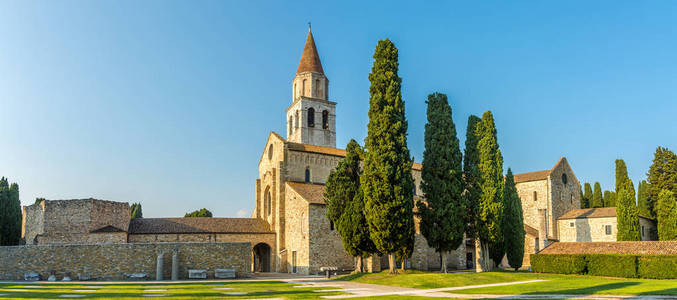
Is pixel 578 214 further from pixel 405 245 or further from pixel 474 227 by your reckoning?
pixel 405 245

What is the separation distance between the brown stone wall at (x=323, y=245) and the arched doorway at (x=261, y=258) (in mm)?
7689

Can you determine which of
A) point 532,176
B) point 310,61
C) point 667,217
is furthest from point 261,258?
point 667,217

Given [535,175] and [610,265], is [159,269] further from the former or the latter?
[535,175]

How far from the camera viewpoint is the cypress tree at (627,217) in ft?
144

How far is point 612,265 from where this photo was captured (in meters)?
31.2

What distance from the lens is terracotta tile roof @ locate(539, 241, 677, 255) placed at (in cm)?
3170

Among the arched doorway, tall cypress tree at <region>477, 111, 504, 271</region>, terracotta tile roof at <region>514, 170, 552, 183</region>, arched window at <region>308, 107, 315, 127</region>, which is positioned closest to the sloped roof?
terracotta tile roof at <region>514, 170, 552, 183</region>

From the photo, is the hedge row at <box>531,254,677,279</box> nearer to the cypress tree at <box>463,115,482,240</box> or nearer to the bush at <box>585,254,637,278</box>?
the bush at <box>585,254,637,278</box>

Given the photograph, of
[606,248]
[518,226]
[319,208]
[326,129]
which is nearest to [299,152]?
[319,208]

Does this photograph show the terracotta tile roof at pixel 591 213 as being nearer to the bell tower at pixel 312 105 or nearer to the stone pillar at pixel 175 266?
the bell tower at pixel 312 105

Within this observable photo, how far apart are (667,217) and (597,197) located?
26565mm

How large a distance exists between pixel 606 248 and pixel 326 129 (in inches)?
1208

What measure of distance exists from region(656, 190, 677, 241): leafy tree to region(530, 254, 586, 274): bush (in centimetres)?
1917

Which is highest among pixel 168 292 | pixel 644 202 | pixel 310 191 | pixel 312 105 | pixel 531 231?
pixel 312 105
